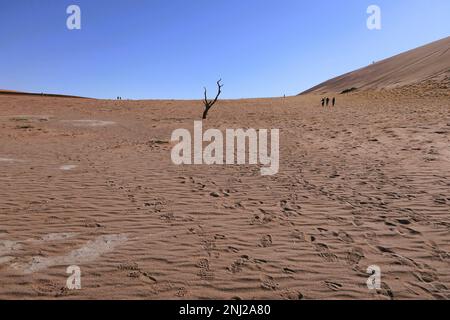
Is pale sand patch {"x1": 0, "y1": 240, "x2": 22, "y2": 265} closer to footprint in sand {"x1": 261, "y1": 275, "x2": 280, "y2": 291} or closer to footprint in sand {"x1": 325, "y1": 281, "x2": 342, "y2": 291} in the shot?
footprint in sand {"x1": 261, "y1": 275, "x2": 280, "y2": 291}

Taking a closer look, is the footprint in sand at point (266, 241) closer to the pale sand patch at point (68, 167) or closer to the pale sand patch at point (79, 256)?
the pale sand patch at point (79, 256)

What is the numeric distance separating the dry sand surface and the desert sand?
0.02 metres

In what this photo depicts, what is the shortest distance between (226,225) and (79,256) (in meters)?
2.18

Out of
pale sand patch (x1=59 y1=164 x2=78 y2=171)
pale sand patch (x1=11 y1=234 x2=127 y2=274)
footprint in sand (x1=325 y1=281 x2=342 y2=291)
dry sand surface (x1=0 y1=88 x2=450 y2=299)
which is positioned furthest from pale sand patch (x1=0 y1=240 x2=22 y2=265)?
pale sand patch (x1=59 y1=164 x2=78 y2=171)

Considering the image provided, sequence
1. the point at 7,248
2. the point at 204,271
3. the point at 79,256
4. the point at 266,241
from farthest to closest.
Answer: the point at 266,241 → the point at 7,248 → the point at 79,256 → the point at 204,271

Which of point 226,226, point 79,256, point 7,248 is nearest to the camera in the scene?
point 79,256

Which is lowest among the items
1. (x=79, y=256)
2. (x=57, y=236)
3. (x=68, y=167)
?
(x=79, y=256)

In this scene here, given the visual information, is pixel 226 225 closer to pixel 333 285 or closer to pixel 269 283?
pixel 269 283

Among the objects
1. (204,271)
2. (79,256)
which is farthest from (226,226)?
(79,256)

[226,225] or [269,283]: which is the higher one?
[226,225]

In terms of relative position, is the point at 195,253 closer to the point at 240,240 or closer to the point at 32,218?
the point at 240,240

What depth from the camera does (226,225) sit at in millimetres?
5496

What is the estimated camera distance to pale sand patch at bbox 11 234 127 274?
412cm
